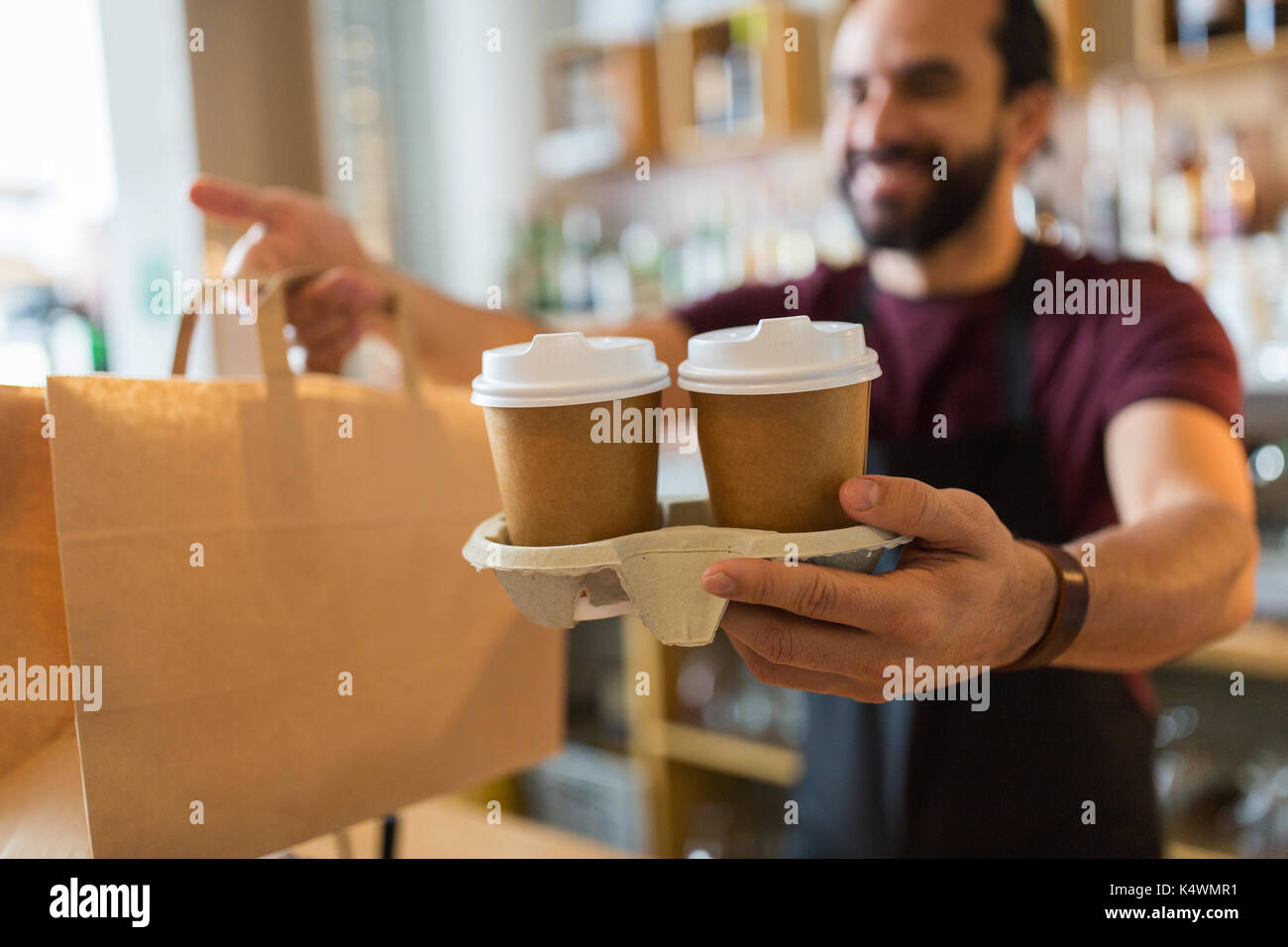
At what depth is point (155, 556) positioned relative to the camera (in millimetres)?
684

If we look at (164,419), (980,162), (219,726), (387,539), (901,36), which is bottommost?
(219,726)

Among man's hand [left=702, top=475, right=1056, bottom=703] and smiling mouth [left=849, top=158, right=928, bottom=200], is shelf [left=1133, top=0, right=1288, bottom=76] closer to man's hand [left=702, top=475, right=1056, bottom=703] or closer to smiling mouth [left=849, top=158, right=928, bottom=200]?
smiling mouth [left=849, top=158, right=928, bottom=200]

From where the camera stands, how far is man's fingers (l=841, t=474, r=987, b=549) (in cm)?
55

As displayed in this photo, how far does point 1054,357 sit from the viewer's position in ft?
4.16

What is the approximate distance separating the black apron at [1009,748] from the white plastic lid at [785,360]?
2.00ft

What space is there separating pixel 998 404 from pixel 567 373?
0.92 m

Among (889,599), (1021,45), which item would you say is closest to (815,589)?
(889,599)

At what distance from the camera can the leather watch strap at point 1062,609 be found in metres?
0.70

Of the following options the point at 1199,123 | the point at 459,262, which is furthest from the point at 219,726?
the point at 459,262

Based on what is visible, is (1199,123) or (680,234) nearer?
(1199,123)

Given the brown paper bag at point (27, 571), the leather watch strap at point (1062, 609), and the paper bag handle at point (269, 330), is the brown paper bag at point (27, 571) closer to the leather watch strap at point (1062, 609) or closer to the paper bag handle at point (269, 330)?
the paper bag handle at point (269, 330)

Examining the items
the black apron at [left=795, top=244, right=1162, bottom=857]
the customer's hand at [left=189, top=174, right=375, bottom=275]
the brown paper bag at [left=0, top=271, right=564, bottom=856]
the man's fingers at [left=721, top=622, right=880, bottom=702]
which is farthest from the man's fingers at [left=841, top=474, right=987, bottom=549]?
the customer's hand at [left=189, top=174, right=375, bottom=275]

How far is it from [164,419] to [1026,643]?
63 centimetres
